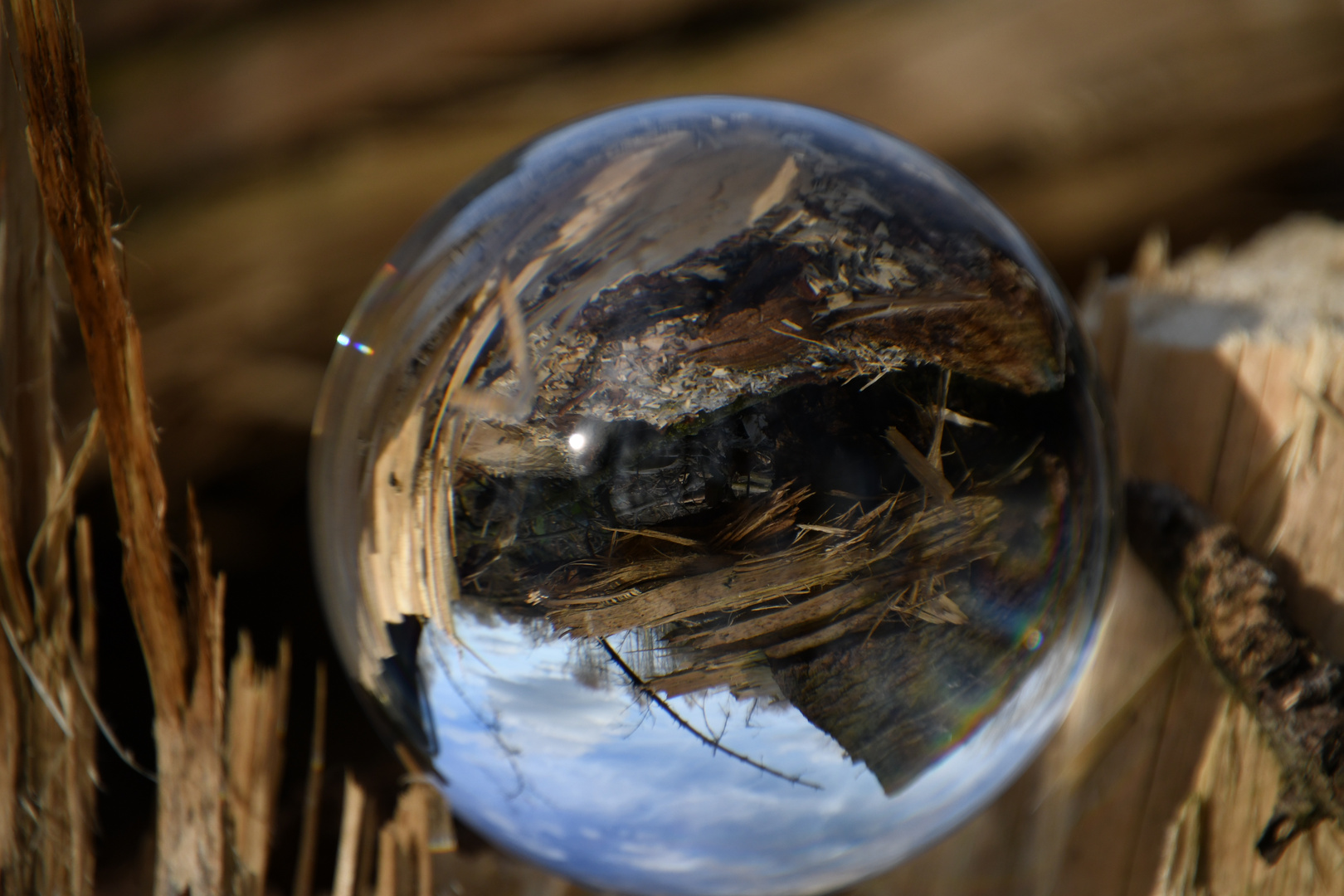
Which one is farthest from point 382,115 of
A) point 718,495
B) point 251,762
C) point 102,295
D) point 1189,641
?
point 1189,641

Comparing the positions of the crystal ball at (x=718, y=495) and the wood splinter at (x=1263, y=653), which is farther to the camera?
the wood splinter at (x=1263, y=653)

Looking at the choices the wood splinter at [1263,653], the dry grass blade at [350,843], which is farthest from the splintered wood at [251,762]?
the wood splinter at [1263,653]

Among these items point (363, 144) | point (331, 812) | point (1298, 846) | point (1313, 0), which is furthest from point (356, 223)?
point (1313, 0)

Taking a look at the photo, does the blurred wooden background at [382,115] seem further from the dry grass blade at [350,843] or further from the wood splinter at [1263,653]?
the wood splinter at [1263,653]

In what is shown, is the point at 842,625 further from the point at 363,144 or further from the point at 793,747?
the point at 363,144

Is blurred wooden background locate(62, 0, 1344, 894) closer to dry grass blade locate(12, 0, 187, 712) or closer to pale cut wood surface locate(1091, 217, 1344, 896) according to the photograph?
pale cut wood surface locate(1091, 217, 1344, 896)

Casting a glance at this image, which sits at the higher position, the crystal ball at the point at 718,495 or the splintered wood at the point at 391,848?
the crystal ball at the point at 718,495
